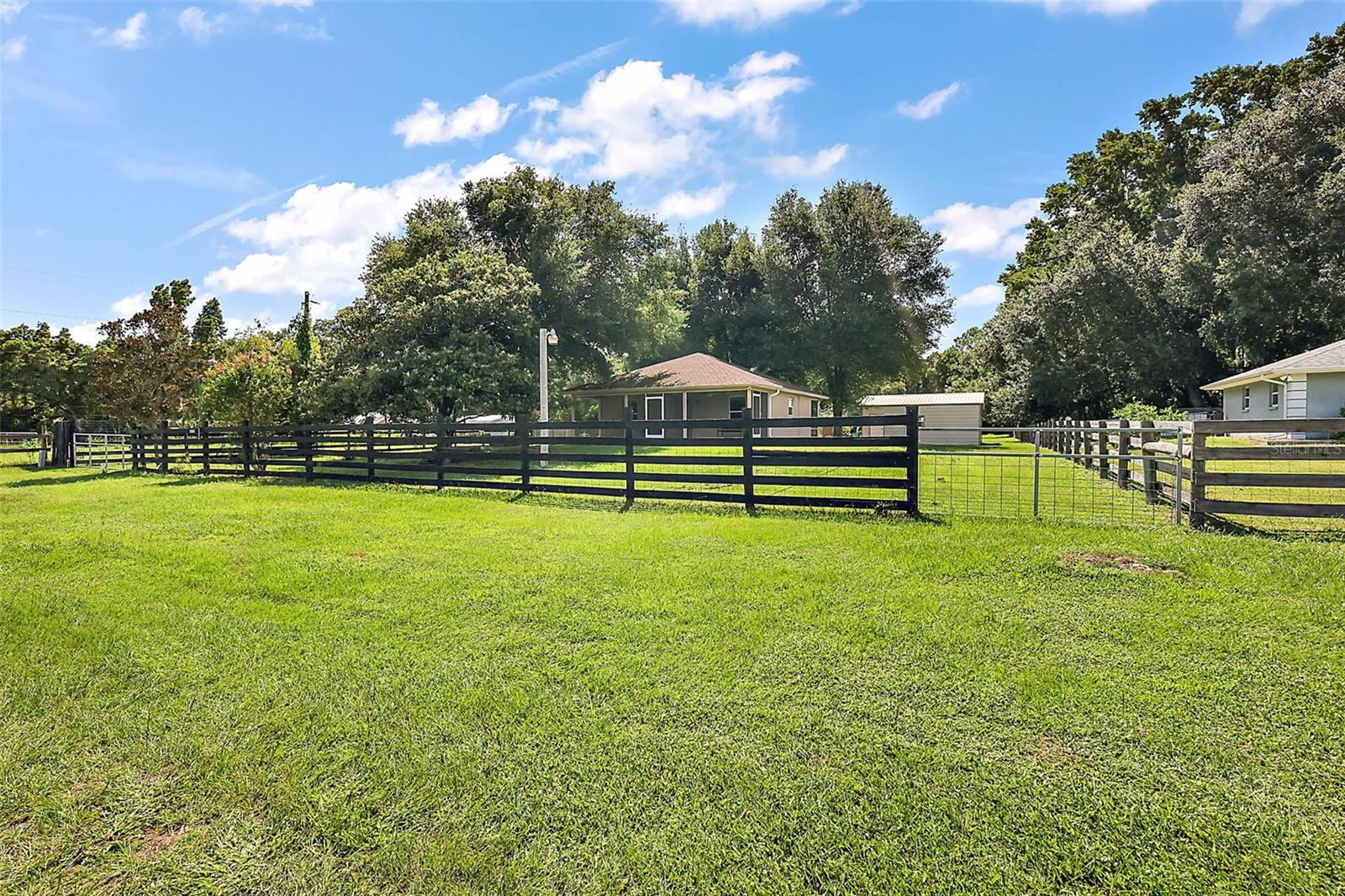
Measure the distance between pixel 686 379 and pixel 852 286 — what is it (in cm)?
1362

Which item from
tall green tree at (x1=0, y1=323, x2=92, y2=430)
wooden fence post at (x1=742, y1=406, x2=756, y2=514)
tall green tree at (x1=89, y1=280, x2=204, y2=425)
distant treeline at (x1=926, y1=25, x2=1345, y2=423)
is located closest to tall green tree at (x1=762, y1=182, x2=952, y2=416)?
distant treeline at (x1=926, y1=25, x2=1345, y2=423)

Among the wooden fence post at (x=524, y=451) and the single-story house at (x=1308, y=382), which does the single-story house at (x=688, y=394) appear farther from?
the single-story house at (x=1308, y=382)

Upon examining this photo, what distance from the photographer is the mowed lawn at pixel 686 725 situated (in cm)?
197

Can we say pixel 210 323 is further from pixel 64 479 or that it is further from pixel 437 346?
pixel 64 479

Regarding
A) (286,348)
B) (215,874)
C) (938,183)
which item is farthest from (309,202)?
(286,348)

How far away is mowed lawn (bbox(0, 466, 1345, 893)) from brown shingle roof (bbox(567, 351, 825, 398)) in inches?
797

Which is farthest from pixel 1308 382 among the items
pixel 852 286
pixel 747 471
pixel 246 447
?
pixel 246 447

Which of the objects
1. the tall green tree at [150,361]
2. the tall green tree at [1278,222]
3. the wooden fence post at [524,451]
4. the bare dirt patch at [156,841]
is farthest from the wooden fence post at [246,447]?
the tall green tree at [1278,222]

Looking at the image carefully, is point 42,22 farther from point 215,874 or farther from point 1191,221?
point 1191,221

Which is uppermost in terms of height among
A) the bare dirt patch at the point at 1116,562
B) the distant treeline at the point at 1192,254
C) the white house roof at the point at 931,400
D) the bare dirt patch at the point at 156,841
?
the distant treeline at the point at 1192,254

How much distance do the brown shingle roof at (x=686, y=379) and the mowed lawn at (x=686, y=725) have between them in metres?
20.2

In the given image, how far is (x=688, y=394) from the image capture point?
26547 mm

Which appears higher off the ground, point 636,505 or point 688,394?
point 688,394

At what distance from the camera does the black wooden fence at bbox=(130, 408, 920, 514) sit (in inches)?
304
